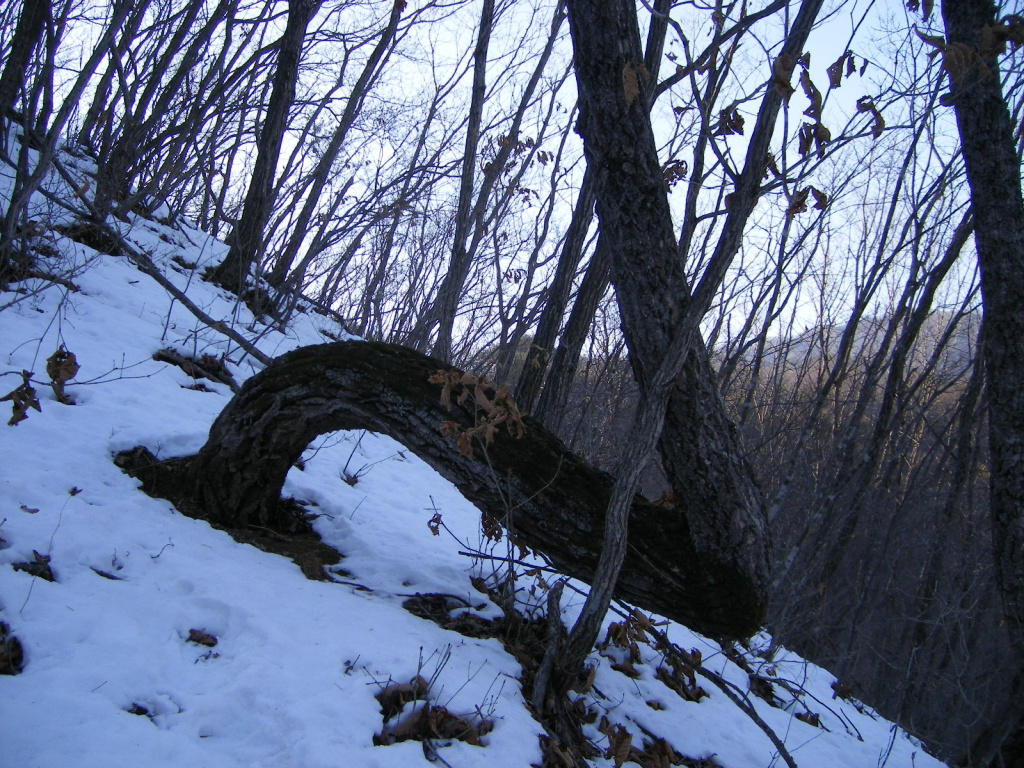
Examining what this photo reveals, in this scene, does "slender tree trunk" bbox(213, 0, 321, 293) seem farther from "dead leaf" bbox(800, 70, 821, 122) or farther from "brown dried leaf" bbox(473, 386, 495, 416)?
"dead leaf" bbox(800, 70, 821, 122)

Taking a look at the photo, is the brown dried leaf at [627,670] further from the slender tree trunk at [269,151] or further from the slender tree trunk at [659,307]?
the slender tree trunk at [269,151]

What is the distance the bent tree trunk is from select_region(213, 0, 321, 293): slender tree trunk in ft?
15.1

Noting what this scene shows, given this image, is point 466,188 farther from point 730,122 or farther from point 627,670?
point 627,670

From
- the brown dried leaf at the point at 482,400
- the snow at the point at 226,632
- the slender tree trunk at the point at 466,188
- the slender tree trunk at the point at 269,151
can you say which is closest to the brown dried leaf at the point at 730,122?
the brown dried leaf at the point at 482,400

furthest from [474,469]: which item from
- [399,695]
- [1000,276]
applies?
[1000,276]

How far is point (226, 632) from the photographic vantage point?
2.22 meters

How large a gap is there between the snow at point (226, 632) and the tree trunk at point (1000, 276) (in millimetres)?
1414

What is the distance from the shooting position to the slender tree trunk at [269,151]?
7027 millimetres

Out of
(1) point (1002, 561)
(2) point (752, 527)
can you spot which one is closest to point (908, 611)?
(1) point (1002, 561)

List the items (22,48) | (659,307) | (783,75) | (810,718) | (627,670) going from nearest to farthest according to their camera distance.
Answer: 1. (783,75)
2. (659,307)
3. (627,670)
4. (810,718)
5. (22,48)

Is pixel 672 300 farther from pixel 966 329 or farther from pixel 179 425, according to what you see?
pixel 966 329

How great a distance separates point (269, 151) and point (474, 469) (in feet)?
19.5

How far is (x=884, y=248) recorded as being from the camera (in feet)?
32.9

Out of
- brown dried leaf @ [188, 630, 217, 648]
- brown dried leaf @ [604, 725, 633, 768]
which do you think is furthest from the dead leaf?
brown dried leaf @ [188, 630, 217, 648]
